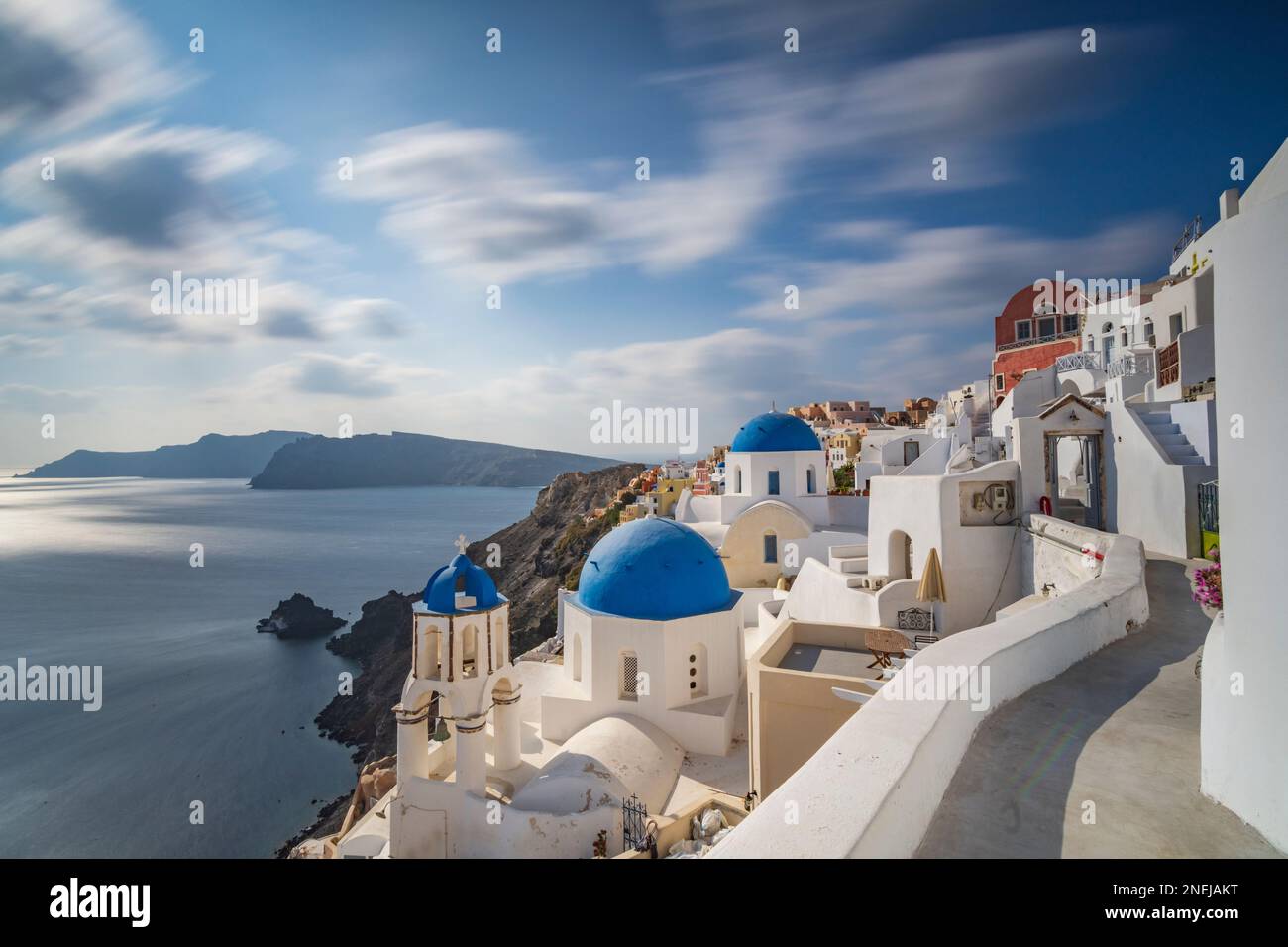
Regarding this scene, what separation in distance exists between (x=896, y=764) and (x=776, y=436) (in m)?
22.2

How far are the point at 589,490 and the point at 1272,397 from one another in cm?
6536

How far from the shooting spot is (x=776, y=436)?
2433 centimetres

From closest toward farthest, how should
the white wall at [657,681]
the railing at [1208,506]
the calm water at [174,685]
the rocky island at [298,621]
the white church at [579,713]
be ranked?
1. the white church at [579,713]
2. the railing at [1208,506]
3. the white wall at [657,681]
4. the calm water at [174,685]
5. the rocky island at [298,621]

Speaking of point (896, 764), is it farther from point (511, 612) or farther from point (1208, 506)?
point (511, 612)

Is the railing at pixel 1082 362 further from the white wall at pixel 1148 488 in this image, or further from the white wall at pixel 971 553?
the white wall at pixel 971 553

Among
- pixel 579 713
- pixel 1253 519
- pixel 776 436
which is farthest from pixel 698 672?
pixel 776 436

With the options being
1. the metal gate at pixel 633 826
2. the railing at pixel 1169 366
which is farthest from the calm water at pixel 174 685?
the railing at pixel 1169 366

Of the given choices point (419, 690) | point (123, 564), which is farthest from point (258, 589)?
point (419, 690)

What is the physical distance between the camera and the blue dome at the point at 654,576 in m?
12.9

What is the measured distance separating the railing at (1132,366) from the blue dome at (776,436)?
9877 mm

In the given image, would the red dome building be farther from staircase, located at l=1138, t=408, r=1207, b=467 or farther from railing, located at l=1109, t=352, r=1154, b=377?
staircase, located at l=1138, t=408, r=1207, b=467

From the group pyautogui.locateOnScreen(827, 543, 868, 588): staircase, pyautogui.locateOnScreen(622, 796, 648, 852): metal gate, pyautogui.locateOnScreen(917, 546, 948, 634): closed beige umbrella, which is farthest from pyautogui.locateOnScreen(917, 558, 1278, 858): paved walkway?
pyautogui.locateOnScreen(827, 543, 868, 588): staircase

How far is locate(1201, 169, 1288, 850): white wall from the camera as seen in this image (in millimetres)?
2576
